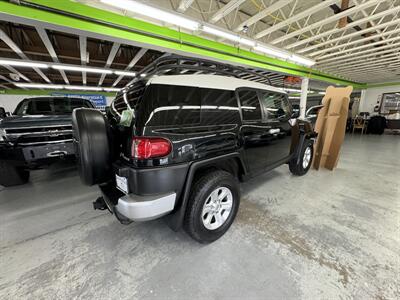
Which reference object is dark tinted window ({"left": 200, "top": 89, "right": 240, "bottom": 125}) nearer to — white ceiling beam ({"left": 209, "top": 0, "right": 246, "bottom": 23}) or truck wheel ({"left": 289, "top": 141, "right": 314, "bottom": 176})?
truck wheel ({"left": 289, "top": 141, "right": 314, "bottom": 176})

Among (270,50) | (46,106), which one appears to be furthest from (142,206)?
(270,50)

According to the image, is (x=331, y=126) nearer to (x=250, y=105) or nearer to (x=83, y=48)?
(x=250, y=105)

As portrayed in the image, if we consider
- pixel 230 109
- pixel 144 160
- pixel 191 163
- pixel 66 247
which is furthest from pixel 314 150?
pixel 66 247

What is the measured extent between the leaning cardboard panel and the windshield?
5637mm

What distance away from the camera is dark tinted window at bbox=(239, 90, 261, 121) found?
6.53 feet

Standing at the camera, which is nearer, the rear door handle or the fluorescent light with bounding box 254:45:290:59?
the rear door handle

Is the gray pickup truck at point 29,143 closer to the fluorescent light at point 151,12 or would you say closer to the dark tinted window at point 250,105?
the fluorescent light at point 151,12

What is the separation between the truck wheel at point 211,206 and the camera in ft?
5.06

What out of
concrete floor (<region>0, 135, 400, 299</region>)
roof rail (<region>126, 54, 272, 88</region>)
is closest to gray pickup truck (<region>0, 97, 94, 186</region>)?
concrete floor (<region>0, 135, 400, 299</region>)

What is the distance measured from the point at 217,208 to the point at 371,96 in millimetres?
18400

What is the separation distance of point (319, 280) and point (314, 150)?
3.17m

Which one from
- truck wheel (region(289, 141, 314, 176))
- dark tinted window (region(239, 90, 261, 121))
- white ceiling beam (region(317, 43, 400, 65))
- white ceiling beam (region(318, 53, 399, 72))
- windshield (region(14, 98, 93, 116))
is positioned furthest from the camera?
white ceiling beam (region(318, 53, 399, 72))

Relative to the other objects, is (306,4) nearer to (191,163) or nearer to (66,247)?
(191,163)

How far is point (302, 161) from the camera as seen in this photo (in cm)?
335
